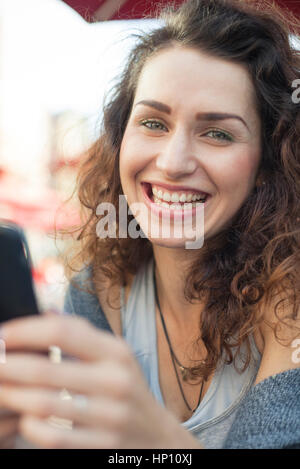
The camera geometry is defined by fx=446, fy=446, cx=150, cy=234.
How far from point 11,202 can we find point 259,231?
11.0 feet

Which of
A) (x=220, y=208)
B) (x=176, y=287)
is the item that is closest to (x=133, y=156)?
(x=220, y=208)

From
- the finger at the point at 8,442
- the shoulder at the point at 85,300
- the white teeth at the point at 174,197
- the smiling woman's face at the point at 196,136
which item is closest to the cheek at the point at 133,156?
the smiling woman's face at the point at 196,136

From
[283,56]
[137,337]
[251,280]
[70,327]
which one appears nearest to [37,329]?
[70,327]

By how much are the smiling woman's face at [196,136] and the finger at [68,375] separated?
0.60m

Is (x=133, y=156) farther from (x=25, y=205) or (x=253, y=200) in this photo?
(x=25, y=205)

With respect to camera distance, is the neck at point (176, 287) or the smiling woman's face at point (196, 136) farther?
the neck at point (176, 287)

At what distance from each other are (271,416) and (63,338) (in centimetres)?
54

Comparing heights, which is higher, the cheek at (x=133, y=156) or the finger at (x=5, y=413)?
the cheek at (x=133, y=156)

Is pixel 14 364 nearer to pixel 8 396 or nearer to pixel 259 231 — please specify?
pixel 8 396

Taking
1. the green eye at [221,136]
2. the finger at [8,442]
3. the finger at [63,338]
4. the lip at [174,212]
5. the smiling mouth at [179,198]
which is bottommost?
the finger at [8,442]

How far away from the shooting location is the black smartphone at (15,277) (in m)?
0.49

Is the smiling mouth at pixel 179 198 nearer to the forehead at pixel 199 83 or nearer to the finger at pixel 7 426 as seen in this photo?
the forehead at pixel 199 83

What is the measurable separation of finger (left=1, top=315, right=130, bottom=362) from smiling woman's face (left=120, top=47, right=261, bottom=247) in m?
0.59

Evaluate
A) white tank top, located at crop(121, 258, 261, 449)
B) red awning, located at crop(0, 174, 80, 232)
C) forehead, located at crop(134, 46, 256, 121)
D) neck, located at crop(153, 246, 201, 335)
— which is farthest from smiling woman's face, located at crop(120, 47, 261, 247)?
red awning, located at crop(0, 174, 80, 232)
